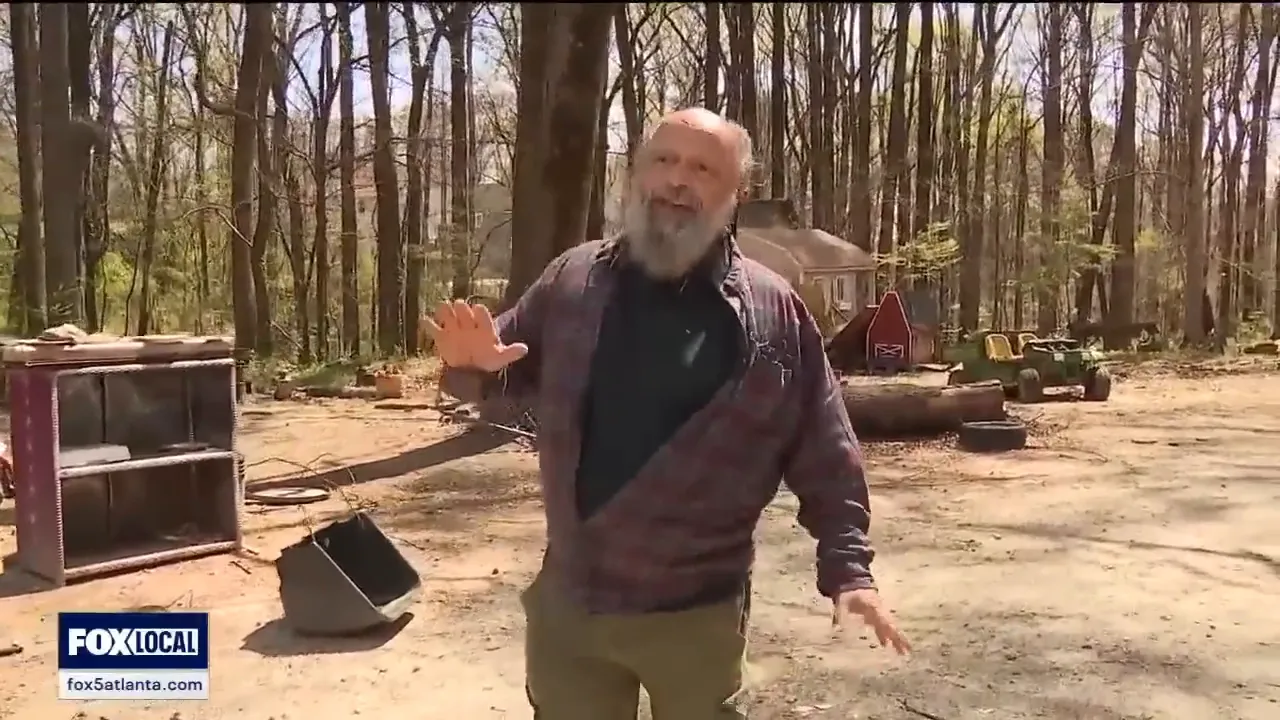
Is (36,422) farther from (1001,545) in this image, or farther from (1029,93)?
(1029,93)

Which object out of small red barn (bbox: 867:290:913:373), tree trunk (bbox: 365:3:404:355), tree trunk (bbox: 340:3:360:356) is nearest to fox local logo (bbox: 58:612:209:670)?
small red barn (bbox: 867:290:913:373)

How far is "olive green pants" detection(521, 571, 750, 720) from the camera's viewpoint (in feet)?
5.14

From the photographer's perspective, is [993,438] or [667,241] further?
[993,438]

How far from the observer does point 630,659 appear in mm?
1572

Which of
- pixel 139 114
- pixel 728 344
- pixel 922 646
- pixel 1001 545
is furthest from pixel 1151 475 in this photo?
pixel 139 114

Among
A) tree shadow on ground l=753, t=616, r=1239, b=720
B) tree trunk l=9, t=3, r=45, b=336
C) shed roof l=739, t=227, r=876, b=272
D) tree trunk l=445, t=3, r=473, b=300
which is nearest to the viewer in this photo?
tree shadow on ground l=753, t=616, r=1239, b=720

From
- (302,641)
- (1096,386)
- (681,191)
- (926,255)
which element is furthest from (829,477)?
(926,255)

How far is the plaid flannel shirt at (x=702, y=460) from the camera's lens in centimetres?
153

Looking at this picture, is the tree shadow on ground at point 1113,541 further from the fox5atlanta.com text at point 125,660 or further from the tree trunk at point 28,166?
the tree trunk at point 28,166

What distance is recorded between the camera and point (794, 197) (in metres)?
24.3

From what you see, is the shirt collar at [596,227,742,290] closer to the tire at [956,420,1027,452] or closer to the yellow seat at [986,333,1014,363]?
the tire at [956,420,1027,452]

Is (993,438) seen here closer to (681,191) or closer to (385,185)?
(681,191)

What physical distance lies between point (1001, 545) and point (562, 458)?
343 cm

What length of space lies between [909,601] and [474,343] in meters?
2.66
